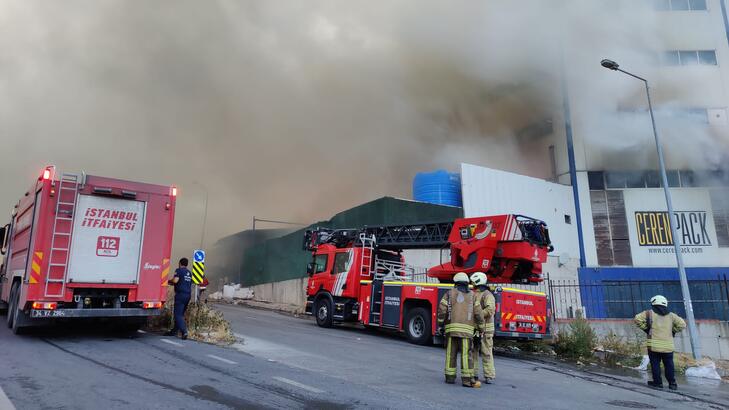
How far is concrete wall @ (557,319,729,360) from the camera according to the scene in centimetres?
1176

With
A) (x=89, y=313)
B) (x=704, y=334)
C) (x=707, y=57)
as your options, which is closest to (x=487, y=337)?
(x=89, y=313)

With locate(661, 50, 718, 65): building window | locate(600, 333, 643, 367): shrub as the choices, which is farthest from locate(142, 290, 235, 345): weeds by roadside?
locate(661, 50, 718, 65): building window

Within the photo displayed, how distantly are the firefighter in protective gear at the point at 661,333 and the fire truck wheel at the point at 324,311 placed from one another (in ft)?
25.0

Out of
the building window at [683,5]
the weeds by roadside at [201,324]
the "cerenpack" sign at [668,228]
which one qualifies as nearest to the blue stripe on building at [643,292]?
the "cerenpack" sign at [668,228]

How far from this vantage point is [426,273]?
11266 millimetres

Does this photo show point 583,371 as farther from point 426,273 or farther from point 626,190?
point 626,190

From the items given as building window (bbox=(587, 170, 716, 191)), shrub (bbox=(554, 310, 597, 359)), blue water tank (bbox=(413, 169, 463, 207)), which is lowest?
shrub (bbox=(554, 310, 597, 359))

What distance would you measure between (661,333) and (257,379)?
5597 mm

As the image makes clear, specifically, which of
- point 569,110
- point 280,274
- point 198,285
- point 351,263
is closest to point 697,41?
point 569,110

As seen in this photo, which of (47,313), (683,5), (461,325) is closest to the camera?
(461,325)

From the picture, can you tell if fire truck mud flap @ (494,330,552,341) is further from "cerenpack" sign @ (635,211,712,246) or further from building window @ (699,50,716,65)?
building window @ (699,50,716,65)

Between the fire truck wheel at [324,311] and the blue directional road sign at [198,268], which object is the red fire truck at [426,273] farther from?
the blue directional road sign at [198,268]

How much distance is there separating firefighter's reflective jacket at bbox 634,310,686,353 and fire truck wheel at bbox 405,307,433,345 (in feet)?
13.4

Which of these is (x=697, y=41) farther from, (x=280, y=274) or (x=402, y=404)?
(x=402, y=404)
